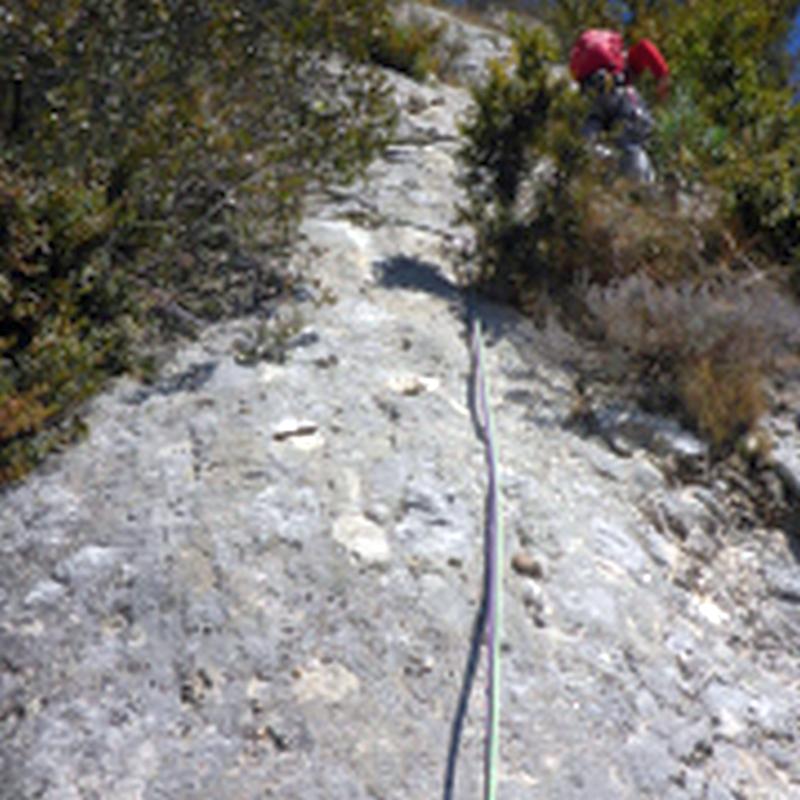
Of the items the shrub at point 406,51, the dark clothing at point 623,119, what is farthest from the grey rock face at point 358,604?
the shrub at point 406,51

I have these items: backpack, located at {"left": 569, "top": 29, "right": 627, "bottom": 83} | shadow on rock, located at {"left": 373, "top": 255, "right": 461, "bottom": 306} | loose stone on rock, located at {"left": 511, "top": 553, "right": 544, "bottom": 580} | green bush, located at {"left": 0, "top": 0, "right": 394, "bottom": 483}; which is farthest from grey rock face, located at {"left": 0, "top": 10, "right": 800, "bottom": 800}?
backpack, located at {"left": 569, "top": 29, "right": 627, "bottom": 83}

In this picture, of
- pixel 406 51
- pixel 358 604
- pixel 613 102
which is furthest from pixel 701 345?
pixel 406 51

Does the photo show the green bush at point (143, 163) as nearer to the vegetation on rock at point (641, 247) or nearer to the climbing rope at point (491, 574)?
the vegetation on rock at point (641, 247)

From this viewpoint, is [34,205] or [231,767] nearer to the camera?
[231,767]

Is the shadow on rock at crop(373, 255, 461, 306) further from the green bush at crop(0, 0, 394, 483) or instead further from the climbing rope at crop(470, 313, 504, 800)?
the climbing rope at crop(470, 313, 504, 800)

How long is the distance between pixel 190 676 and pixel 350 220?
3466 millimetres

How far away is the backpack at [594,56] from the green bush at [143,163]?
1.63m

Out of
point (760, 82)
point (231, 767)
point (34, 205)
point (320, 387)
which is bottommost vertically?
point (231, 767)

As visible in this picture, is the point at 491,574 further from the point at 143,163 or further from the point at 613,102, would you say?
the point at 613,102

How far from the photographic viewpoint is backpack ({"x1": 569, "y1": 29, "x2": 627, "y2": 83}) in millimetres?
6055

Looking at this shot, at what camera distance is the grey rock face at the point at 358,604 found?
2.20 m

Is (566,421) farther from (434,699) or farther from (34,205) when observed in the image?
(34,205)

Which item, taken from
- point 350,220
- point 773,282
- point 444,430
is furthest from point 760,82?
point 444,430

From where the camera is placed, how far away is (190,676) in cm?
231
